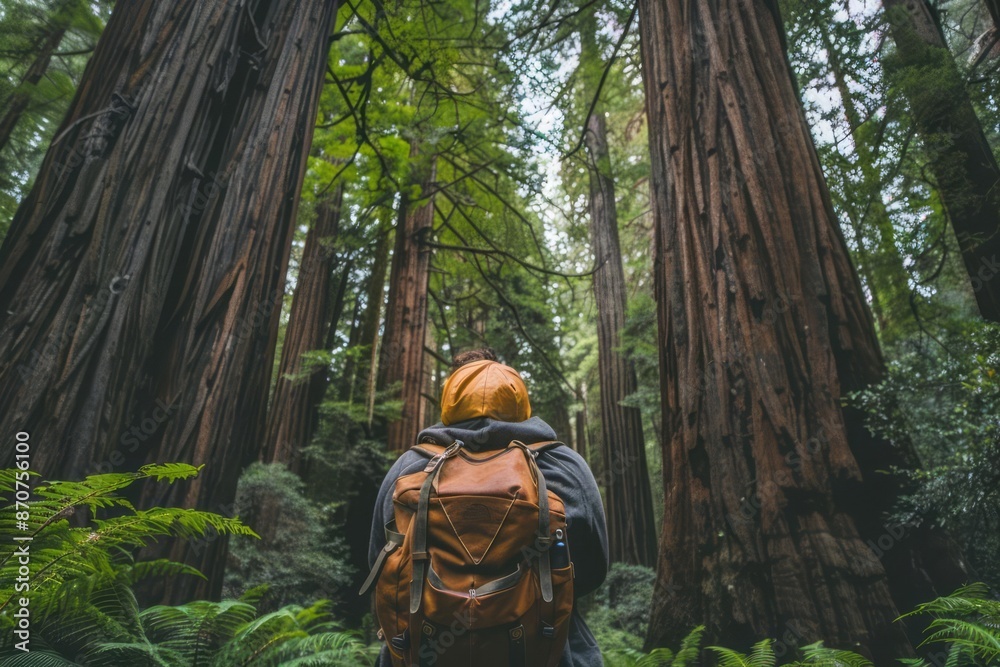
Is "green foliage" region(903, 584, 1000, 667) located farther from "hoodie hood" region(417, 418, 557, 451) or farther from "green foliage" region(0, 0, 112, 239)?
"green foliage" region(0, 0, 112, 239)

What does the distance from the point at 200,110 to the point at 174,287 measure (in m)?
0.97

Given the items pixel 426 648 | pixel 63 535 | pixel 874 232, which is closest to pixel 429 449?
pixel 426 648

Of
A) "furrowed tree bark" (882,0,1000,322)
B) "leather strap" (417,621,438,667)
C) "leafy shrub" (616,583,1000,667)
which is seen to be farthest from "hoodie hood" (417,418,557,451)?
"furrowed tree bark" (882,0,1000,322)

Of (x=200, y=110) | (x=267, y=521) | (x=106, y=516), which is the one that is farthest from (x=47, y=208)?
(x=267, y=521)

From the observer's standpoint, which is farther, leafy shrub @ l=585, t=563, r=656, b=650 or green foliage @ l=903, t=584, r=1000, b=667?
leafy shrub @ l=585, t=563, r=656, b=650

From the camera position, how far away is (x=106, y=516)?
2.21 m

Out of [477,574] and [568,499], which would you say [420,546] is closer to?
[477,574]

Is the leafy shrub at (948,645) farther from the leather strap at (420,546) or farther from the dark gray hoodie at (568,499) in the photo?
the leather strap at (420,546)

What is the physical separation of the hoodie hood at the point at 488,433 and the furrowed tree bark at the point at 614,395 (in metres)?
6.30

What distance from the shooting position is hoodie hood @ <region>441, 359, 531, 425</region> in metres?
2.22

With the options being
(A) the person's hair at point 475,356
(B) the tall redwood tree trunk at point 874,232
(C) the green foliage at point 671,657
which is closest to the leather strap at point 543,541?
(A) the person's hair at point 475,356

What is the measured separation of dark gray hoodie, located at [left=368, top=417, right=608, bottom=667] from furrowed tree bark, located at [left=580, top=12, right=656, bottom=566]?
20.9 feet

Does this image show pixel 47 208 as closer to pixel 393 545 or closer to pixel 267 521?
pixel 393 545

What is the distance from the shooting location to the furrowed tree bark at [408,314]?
9.05 metres
